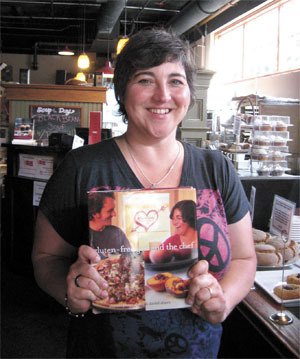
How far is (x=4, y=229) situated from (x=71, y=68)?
9.78m

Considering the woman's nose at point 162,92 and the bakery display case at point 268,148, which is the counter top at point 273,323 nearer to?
the woman's nose at point 162,92

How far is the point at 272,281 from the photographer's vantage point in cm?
167

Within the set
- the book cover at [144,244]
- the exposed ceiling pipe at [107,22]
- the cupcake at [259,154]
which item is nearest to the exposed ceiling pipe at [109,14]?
the exposed ceiling pipe at [107,22]

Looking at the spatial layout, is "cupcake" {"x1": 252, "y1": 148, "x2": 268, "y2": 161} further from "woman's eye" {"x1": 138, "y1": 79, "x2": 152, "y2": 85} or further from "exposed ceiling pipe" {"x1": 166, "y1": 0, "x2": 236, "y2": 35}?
"exposed ceiling pipe" {"x1": 166, "y1": 0, "x2": 236, "y2": 35}

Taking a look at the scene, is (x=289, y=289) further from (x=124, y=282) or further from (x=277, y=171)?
(x=277, y=171)

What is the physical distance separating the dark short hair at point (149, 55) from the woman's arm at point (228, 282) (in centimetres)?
45

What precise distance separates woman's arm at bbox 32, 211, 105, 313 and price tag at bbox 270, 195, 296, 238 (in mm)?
985

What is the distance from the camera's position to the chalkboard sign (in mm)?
5858

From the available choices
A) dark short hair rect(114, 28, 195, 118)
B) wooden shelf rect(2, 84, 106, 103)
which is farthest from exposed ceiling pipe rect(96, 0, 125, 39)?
dark short hair rect(114, 28, 195, 118)

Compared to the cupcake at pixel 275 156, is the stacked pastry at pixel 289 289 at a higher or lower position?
lower

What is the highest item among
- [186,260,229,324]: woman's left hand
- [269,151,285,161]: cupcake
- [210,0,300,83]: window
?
[210,0,300,83]: window

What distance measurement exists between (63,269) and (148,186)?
0.30 metres

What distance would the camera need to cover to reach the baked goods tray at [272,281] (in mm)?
1465

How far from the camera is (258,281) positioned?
167cm
